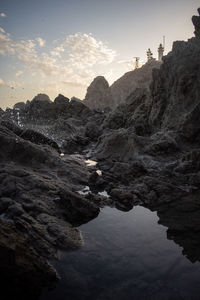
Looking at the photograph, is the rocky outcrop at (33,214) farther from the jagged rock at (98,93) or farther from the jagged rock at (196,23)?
the jagged rock at (98,93)

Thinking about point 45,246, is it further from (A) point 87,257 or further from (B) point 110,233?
(B) point 110,233

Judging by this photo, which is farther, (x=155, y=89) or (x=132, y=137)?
(x=155, y=89)

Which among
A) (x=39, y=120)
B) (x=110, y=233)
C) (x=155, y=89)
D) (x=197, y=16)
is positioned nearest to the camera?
(x=110, y=233)

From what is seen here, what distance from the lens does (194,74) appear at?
2375cm

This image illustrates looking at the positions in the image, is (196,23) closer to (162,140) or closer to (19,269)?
(162,140)

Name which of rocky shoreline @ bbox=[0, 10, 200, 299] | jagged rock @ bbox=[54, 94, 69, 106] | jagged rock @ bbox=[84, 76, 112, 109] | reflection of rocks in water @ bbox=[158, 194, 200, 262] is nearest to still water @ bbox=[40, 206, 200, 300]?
reflection of rocks in water @ bbox=[158, 194, 200, 262]

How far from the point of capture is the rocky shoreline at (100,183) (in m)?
5.05

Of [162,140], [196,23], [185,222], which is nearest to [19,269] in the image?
[185,222]

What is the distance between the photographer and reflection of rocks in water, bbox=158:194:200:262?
6.54 m

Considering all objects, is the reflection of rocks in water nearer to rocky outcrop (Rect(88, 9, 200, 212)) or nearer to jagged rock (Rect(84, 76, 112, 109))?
rocky outcrop (Rect(88, 9, 200, 212))

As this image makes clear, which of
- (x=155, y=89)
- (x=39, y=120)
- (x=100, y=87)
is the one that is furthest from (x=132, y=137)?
(x=100, y=87)

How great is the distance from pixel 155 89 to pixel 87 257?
27.7 metres

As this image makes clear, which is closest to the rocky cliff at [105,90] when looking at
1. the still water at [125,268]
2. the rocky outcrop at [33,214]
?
the rocky outcrop at [33,214]

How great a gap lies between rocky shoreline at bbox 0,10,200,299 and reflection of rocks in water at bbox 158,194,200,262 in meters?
0.03
